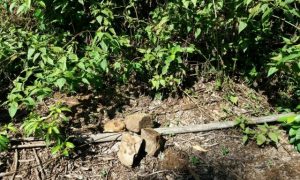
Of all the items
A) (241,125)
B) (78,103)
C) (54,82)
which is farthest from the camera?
(78,103)

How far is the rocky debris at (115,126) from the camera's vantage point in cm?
417

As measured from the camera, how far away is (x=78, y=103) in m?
4.53

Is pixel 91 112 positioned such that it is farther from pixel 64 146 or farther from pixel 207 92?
pixel 207 92

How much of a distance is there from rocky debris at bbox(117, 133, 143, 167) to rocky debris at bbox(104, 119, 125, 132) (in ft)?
0.76

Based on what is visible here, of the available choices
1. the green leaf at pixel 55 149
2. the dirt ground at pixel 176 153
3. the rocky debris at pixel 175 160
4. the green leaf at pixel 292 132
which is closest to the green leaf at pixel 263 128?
the dirt ground at pixel 176 153

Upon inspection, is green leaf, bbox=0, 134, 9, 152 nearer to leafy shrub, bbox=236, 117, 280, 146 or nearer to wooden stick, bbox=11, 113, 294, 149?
wooden stick, bbox=11, 113, 294, 149

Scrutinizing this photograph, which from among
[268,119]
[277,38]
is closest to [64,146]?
[268,119]

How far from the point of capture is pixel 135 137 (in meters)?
3.92

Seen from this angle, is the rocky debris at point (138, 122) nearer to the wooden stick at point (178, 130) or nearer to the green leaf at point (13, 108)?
the wooden stick at point (178, 130)

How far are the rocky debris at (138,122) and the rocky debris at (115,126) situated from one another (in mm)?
58

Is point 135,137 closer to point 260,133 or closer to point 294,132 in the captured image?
point 260,133

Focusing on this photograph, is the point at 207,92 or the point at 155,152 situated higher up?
the point at 207,92

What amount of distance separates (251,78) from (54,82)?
2.26 meters

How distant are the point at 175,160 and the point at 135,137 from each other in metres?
0.45
